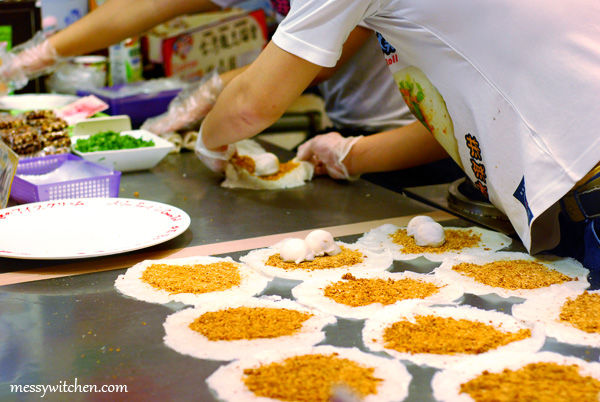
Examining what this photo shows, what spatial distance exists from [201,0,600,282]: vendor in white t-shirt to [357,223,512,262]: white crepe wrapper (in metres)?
0.09

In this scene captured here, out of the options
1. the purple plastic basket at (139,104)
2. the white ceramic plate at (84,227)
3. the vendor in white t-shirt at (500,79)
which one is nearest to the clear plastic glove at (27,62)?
the purple plastic basket at (139,104)

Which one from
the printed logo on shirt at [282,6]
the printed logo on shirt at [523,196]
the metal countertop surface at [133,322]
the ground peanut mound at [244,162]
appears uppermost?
the printed logo on shirt at [282,6]

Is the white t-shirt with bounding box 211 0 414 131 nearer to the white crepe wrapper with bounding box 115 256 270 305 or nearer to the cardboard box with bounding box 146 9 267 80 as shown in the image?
the cardboard box with bounding box 146 9 267 80

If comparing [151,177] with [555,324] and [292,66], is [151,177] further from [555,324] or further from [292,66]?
[555,324]

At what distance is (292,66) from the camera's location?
1533mm

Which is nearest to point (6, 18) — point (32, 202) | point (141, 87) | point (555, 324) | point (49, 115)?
point (141, 87)

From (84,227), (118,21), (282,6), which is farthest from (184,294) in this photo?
(118,21)

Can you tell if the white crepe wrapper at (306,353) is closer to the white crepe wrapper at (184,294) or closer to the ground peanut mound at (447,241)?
Answer: the white crepe wrapper at (184,294)

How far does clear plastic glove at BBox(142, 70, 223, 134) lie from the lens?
254 cm

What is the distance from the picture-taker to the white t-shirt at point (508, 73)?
136 cm

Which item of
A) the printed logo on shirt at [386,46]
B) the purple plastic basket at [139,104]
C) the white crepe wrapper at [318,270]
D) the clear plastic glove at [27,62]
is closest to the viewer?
the white crepe wrapper at [318,270]

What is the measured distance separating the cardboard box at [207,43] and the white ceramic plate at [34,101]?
1.92 feet

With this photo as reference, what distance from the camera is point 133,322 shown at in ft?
3.95

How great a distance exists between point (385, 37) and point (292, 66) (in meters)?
0.23
